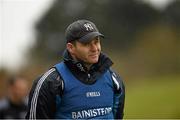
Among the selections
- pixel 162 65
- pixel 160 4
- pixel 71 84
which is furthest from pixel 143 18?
pixel 71 84

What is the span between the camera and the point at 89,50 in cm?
811

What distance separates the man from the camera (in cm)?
799

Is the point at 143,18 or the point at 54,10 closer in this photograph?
the point at 143,18

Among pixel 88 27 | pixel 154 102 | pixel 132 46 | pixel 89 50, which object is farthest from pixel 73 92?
pixel 132 46

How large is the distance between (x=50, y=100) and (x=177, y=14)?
4776 cm

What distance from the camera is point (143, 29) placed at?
5569cm

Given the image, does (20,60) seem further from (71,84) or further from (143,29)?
(71,84)

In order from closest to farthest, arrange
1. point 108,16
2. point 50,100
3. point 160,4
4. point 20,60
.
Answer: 1. point 50,100
2. point 20,60
3. point 160,4
4. point 108,16

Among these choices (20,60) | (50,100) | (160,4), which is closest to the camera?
(50,100)

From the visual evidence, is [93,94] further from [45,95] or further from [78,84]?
[45,95]

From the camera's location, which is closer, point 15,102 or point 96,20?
point 15,102

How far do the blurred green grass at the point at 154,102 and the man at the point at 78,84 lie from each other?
11240mm

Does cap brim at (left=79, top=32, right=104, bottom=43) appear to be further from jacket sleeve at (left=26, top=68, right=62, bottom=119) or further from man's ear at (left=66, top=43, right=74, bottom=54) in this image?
jacket sleeve at (left=26, top=68, right=62, bottom=119)

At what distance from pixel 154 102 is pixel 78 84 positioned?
1619cm
